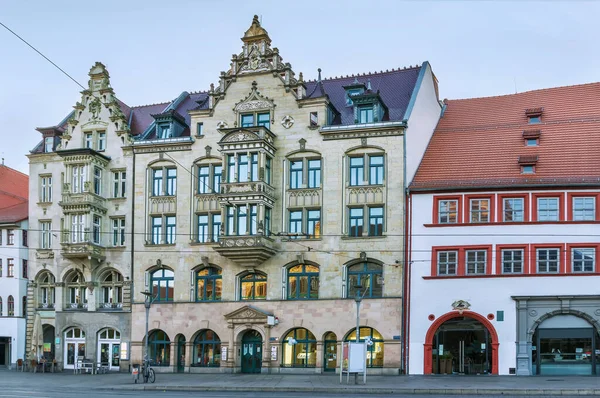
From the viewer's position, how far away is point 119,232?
62.2 meters

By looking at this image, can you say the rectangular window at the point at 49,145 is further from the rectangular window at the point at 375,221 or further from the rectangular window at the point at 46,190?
the rectangular window at the point at 375,221

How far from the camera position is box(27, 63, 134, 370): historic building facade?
61531 mm

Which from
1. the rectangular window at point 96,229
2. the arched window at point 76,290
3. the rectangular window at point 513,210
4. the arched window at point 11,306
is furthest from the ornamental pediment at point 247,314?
the arched window at point 11,306

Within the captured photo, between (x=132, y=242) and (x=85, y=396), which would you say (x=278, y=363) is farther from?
(x=85, y=396)

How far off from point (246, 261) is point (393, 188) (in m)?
10.1

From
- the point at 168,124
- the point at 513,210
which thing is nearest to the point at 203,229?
the point at 168,124

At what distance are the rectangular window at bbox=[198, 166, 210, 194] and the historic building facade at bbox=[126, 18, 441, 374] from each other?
0.10m

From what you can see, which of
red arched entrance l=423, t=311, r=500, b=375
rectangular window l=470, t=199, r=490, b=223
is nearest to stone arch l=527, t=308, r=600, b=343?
red arched entrance l=423, t=311, r=500, b=375

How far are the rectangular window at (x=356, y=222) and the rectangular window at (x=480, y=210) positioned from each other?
6778 millimetres

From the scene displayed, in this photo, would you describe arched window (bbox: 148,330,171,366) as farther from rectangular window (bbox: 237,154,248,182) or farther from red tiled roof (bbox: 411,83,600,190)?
red tiled roof (bbox: 411,83,600,190)

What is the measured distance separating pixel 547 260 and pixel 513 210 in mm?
3455

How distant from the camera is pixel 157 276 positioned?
198 ft

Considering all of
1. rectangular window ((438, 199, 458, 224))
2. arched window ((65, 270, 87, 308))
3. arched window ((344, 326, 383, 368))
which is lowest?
arched window ((344, 326, 383, 368))

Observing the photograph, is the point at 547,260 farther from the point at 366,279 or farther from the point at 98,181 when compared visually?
the point at 98,181
